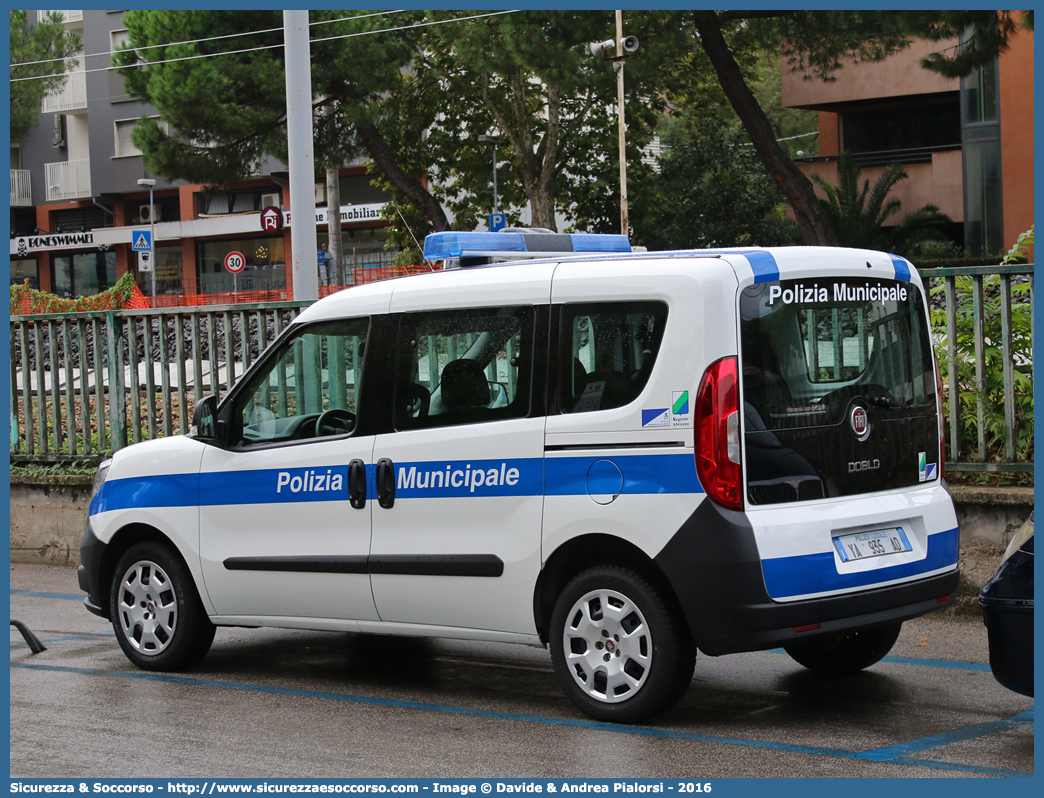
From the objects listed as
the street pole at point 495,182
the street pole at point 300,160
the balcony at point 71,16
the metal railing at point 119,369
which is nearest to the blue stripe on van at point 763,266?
the metal railing at point 119,369

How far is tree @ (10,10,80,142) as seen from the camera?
5391 centimetres

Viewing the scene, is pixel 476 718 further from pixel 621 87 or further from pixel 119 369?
pixel 621 87

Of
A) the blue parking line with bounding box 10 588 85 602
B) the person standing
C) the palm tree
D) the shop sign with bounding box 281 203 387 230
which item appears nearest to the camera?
the blue parking line with bounding box 10 588 85 602

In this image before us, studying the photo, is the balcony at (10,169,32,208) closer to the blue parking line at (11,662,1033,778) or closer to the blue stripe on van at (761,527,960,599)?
the blue parking line at (11,662,1033,778)

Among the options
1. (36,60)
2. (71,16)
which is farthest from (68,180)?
(71,16)

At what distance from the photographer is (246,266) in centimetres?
5422

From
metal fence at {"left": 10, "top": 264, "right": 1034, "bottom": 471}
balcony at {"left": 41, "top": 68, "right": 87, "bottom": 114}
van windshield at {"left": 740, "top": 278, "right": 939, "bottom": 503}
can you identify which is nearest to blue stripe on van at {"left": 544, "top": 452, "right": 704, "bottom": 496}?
van windshield at {"left": 740, "top": 278, "right": 939, "bottom": 503}

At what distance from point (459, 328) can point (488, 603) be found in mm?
1258

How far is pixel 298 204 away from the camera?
1066 cm

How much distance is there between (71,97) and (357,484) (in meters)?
56.7

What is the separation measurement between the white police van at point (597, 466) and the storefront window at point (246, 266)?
46.6 m

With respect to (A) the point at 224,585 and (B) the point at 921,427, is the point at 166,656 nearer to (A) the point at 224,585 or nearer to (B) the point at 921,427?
(A) the point at 224,585

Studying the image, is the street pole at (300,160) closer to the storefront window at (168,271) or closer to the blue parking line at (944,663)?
the blue parking line at (944,663)

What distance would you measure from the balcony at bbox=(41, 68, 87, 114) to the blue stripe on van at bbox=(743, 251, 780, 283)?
57.1 metres
